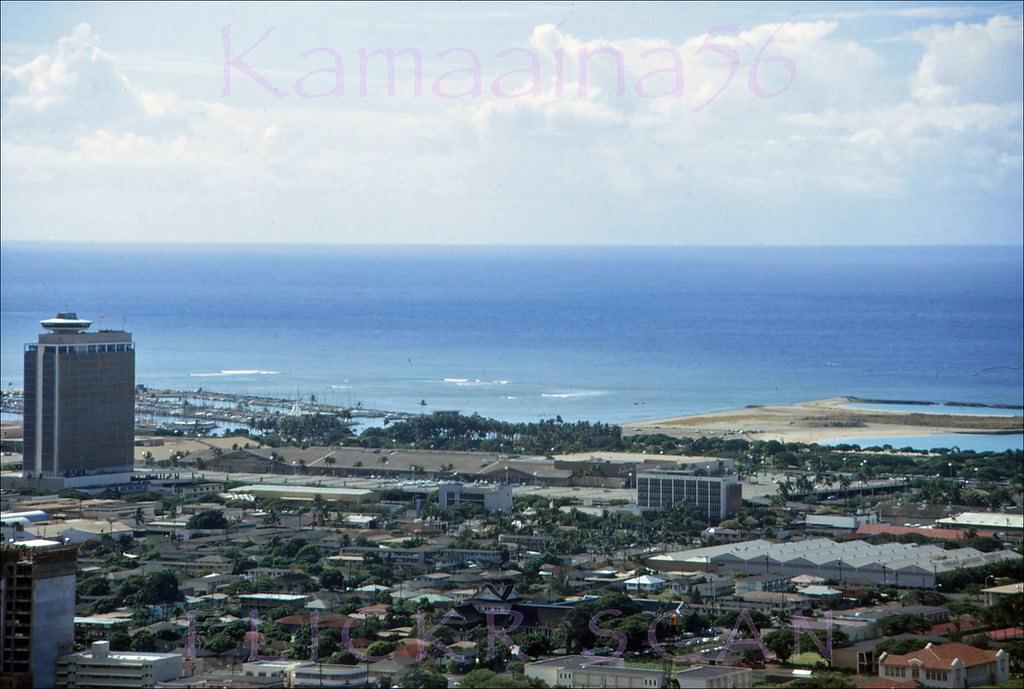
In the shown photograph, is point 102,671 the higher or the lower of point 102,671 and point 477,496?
the lower

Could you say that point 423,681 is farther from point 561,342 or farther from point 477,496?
point 561,342

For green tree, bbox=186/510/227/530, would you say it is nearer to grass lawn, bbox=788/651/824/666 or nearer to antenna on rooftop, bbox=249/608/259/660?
antenna on rooftop, bbox=249/608/259/660

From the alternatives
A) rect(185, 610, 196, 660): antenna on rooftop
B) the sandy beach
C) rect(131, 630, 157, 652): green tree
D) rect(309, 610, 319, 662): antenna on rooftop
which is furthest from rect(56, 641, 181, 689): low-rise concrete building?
the sandy beach

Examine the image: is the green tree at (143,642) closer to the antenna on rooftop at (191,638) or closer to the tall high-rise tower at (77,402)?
the antenna on rooftop at (191,638)

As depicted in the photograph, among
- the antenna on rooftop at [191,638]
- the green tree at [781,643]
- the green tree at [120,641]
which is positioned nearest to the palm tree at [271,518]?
the antenna on rooftop at [191,638]

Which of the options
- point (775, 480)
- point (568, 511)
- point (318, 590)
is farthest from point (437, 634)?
point (775, 480)

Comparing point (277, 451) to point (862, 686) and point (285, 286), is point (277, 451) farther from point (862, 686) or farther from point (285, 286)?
point (285, 286)

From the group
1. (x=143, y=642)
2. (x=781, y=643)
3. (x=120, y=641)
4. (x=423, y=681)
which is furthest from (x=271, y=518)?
(x=423, y=681)
